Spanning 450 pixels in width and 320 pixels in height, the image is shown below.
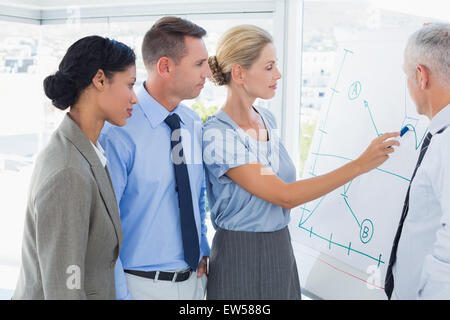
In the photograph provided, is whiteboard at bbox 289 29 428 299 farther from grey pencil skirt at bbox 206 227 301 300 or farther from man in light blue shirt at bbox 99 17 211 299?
man in light blue shirt at bbox 99 17 211 299

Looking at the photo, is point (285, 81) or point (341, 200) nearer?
point (341, 200)

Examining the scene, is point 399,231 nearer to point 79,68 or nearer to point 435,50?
point 435,50

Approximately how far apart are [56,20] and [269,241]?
8.72 feet

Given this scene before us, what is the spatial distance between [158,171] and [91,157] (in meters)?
0.34

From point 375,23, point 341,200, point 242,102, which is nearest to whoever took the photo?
point 242,102

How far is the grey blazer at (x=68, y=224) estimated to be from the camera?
3.85ft

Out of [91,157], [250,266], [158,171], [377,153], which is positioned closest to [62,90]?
[91,157]

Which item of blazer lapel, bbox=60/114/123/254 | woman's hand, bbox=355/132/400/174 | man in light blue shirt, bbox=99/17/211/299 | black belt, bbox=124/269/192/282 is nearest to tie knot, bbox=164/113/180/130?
man in light blue shirt, bbox=99/17/211/299

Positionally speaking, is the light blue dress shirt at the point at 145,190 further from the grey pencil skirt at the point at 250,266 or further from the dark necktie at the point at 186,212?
the grey pencil skirt at the point at 250,266

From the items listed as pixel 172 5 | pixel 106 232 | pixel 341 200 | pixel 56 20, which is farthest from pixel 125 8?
pixel 106 232

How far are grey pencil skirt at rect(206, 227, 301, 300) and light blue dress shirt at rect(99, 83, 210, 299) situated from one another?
6.6 inches

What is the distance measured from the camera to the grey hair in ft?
4.64

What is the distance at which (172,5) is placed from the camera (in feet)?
10.4
